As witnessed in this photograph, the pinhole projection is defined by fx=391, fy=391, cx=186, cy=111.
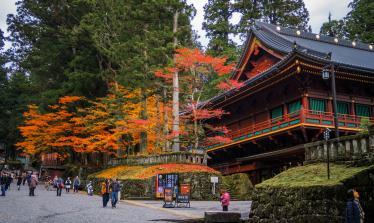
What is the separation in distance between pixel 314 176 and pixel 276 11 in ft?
151

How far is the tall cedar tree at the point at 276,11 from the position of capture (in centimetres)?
5425

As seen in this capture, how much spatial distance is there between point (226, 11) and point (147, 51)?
27961 mm

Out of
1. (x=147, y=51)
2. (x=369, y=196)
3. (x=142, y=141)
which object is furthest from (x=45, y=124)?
(x=369, y=196)

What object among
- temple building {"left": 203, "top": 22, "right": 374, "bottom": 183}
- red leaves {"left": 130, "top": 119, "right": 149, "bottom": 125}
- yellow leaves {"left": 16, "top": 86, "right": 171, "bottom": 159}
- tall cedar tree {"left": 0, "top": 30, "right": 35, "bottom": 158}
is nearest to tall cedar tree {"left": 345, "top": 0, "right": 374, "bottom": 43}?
temple building {"left": 203, "top": 22, "right": 374, "bottom": 183}

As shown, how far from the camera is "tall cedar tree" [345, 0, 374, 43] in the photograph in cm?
5169

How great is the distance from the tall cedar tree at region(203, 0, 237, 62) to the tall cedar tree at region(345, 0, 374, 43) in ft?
54.7

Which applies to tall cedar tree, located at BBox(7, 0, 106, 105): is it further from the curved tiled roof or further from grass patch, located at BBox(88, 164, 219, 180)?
the curved tiled roof

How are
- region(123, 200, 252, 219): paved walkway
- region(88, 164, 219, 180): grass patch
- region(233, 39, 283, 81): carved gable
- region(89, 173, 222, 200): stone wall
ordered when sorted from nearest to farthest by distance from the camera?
region(123, 200, 252, 219): paved walkway → region(89, 173, 222, 200): stone wall → region(88, 164, 219, 180): grass patch → region(233, 39, 283, 81): carved gable

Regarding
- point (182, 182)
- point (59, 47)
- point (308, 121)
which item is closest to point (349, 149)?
point (308, 121)

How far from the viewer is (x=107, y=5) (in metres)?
34.1

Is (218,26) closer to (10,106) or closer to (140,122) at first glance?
(140,122)

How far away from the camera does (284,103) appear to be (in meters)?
27.5

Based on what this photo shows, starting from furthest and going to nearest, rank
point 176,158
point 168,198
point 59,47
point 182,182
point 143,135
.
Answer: point 59,47, point 143,135, point 176,158, point 182,182, point 168,198

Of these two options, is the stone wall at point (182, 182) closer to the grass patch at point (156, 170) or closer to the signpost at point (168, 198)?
the grass patch at point (156, 170)
